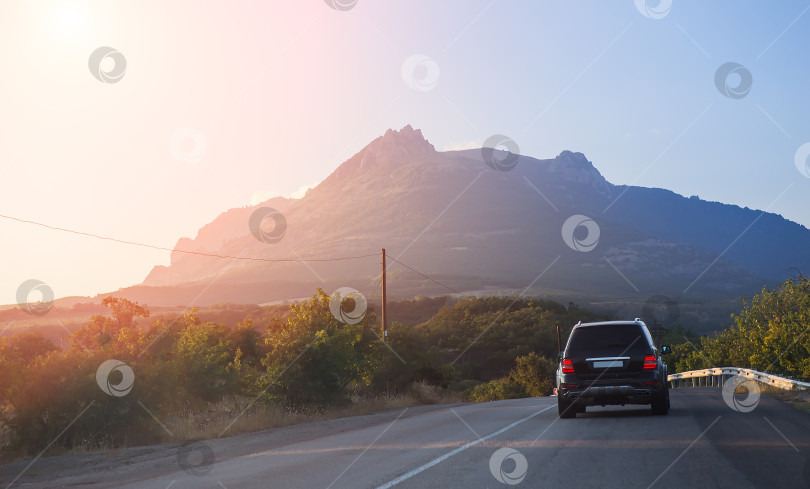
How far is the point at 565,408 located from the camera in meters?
16.9

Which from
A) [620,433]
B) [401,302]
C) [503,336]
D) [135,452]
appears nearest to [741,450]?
[620,433]

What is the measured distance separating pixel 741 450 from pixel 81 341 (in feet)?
85.3

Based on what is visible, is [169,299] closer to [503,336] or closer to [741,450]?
[503,336]

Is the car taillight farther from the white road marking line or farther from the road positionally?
the white road marking line

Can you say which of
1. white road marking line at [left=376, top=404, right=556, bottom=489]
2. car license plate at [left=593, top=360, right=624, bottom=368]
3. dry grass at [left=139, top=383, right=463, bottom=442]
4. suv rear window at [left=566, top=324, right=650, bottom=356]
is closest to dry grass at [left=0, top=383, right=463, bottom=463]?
dry grass at [left=139, top=383, right=463, bottom=442]

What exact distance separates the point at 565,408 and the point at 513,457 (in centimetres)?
638

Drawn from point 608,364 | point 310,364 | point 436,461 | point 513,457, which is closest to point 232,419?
point 310,364

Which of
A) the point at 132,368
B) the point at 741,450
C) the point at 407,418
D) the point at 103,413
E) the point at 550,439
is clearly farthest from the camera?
the point at 407,418

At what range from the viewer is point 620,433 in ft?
44.4

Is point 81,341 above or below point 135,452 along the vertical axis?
above

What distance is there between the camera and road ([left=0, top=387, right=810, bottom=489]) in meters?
9.09

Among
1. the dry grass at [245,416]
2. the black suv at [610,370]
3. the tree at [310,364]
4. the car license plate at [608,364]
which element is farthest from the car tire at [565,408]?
the tree at [310,364]

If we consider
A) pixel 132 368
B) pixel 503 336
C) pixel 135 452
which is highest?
pixel 132 368

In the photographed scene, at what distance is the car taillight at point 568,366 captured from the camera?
55.1 feet
